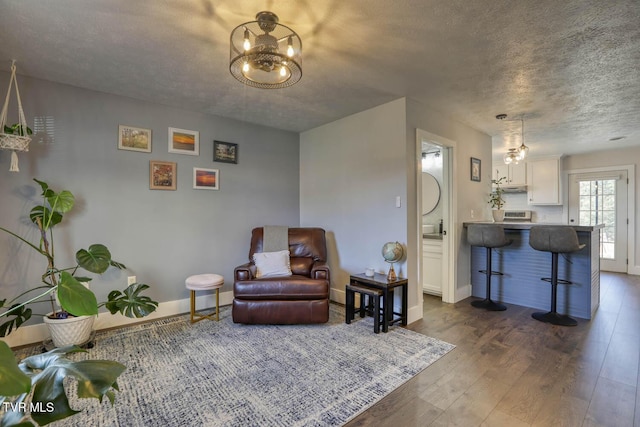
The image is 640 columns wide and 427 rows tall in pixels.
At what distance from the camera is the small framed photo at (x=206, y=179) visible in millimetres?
3518

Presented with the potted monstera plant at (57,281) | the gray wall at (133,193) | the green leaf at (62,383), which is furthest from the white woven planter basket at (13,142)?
the green leaf at (62,383)

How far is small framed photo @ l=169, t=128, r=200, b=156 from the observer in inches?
132

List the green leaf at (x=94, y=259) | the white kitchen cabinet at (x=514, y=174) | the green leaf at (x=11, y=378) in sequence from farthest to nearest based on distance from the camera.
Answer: the white kitchen cabinet at (x=514, y=174), the green leaf at (x=94, y=259), the green leaf at (x=11, y=378)

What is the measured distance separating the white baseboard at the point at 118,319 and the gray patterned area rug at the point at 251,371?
0.45 feet

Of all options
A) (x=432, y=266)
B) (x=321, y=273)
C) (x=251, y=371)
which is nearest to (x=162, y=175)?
(x=321, y=273)

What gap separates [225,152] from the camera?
3738 millimetres

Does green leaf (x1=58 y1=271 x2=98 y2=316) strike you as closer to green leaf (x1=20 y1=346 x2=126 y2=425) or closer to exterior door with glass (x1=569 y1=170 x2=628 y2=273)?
green leaf (x1=20 y1=346 x2=126 y2=425)

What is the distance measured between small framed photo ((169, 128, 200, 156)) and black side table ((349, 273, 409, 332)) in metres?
2.36

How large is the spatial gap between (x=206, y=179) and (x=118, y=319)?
1720 mm

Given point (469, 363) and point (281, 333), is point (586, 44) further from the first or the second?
point (281, 333)

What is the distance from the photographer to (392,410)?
5.74 feet

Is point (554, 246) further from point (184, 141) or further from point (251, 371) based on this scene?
point (184, 141)

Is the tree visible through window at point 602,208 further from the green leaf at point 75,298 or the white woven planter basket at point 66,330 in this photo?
the white woven planter basket at point 66,330

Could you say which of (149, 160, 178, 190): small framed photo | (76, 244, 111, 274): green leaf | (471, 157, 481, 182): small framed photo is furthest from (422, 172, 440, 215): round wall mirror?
(76, 244, 111, 274): green leaf
